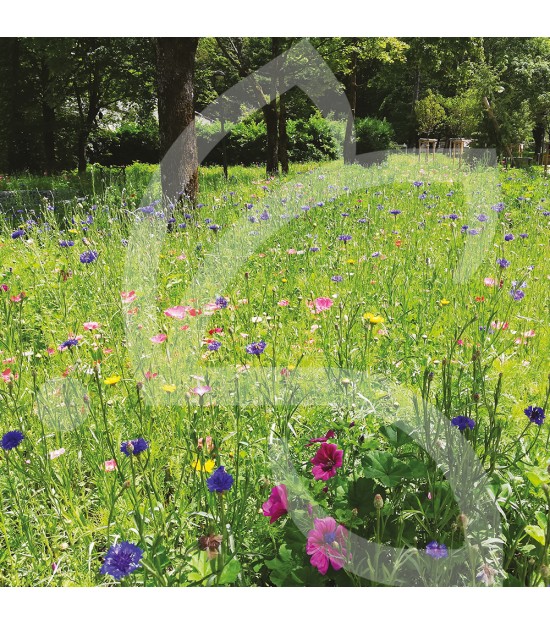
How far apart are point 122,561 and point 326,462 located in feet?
1.91

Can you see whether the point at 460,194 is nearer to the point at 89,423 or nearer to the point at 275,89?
the point at 89,423

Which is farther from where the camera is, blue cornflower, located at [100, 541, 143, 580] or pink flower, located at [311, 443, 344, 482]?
pink flower, located at [311, 443, 344, 482]

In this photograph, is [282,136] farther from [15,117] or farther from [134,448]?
[134,448]

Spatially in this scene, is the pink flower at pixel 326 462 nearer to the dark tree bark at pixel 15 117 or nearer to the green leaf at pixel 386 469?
the green leaf at pixel 386 469

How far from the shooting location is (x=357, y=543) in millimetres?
1244

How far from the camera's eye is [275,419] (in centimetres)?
185

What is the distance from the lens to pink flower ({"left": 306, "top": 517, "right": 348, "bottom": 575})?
3.69 feet

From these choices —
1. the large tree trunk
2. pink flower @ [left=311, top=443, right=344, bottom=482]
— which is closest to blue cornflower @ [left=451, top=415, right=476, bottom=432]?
pink flower @ [left=311, top=443, right=344, bottom=482]

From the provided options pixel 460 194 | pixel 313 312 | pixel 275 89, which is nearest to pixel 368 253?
pixel 313 312

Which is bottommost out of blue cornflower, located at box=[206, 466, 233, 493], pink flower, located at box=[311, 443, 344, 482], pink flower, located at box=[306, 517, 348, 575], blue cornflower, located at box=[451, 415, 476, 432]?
pink flower, located at box=[306, 517, 348, 575]

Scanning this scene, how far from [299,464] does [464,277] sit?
7.75 ft

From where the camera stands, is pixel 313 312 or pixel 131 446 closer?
pixel 131 446

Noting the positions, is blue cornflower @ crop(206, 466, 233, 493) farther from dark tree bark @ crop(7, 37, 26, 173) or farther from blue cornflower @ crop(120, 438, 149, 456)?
dark tree bark @ crop(7, 37, 26, 173)

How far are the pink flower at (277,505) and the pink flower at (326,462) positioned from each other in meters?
0.11
